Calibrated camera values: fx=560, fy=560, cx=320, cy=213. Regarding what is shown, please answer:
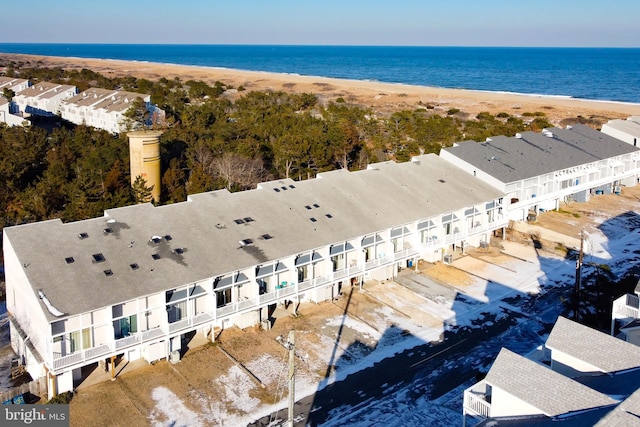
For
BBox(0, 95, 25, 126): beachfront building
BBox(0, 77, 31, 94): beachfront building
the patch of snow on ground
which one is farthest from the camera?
BBox(0, 77, 31, 94): beachfront building

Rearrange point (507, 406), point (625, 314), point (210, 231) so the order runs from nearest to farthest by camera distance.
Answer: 1. point (507, 406)
2. point (625, 314)
3. point (210, 231)

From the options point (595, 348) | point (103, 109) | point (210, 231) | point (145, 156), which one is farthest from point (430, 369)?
point (103, 109)

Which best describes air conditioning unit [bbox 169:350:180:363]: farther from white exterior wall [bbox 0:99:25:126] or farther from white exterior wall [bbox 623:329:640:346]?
white exterior wall [bbox 0:99:25:126]

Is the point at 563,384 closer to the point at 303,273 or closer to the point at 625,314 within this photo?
the point at 625,314

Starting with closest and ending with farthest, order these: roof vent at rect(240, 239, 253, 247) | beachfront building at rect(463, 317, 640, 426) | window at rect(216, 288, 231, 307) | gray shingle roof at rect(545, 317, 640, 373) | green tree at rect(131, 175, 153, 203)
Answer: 1. beachfront building at rect(463, 317, 640, 426)
2. gray shingle roof at rect(545, 317, 640, 373)
3. window at rect(216, 288, 231, 307)
4. roof vent at rect(240, 239, 253, 247)
5. green tree at rect(131, 175, 153, 203)

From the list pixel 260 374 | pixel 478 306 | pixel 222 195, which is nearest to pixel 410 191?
pixel 478 306

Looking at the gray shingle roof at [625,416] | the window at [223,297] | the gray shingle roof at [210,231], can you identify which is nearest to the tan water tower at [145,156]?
→ the gray shingle roof at [210,231]

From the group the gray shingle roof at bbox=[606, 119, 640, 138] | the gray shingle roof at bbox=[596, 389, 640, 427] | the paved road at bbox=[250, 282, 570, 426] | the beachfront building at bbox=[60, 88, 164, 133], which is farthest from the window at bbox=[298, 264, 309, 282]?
the gray shingle roof at bbox=[606, 119, 640, 138]

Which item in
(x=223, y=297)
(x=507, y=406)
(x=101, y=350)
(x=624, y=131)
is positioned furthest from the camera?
(x=624, y=131)
